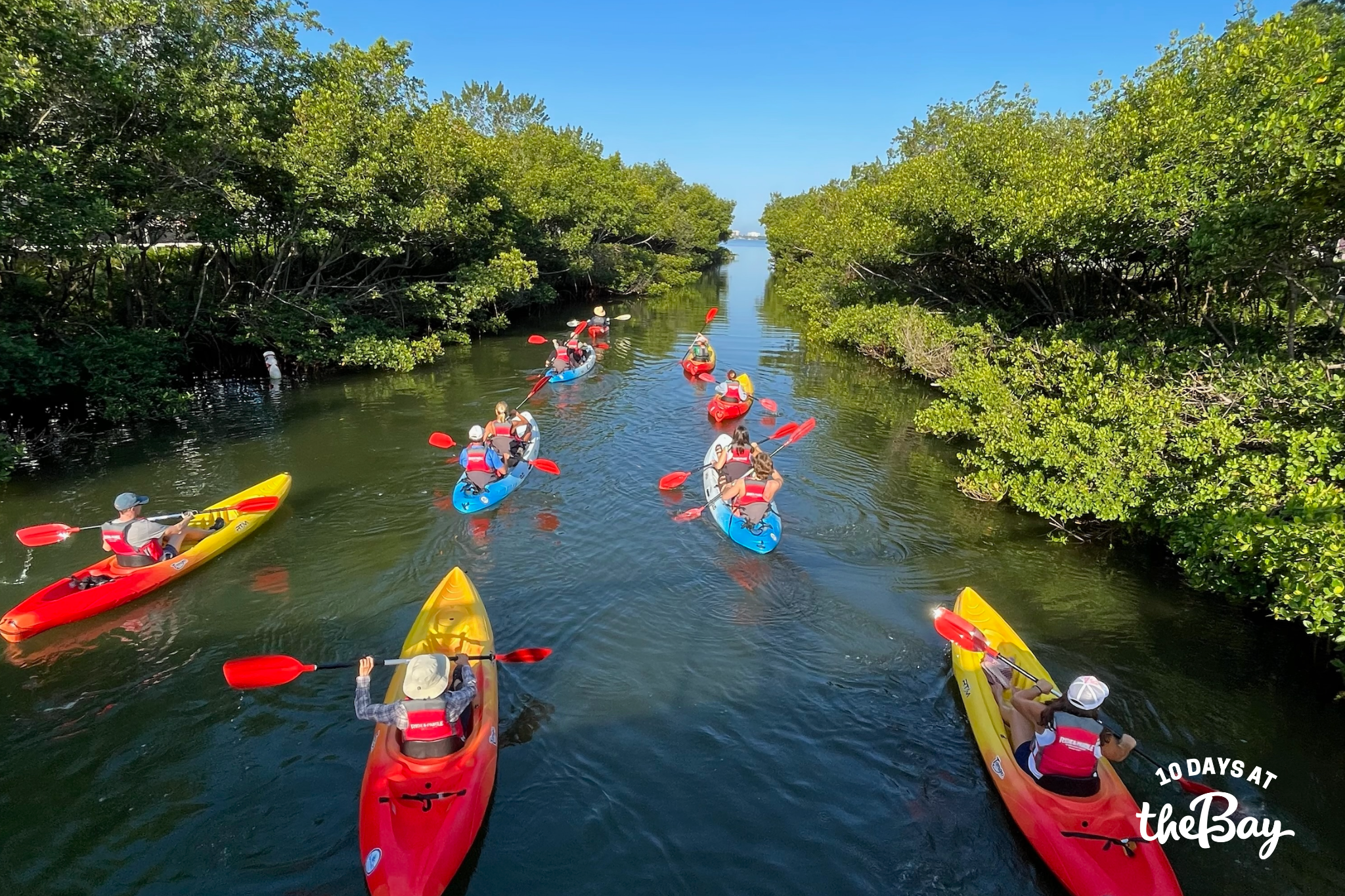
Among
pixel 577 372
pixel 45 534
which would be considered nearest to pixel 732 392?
pixel 577 372

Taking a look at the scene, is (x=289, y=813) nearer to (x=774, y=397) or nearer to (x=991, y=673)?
(x=991, y=673)

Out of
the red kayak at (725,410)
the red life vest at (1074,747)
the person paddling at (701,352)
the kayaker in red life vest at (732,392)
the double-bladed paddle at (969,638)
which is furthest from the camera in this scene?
the person paddling at (701,352)

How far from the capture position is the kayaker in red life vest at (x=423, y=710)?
545cm

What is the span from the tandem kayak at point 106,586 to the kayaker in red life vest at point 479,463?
340 cm

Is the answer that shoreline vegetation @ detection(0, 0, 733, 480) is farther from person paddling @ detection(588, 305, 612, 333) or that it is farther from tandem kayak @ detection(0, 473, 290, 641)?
person paddling @ detection(588, 305, 612, 333)

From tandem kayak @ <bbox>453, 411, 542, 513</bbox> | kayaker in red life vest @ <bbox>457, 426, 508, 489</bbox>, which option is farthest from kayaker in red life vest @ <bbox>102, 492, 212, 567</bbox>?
kayaker in red life vest @ <bbox>457, 426, 508, 489</bbox>

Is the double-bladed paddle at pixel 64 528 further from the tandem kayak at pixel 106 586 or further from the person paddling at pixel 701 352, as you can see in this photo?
the person paddling at pixel 701 352

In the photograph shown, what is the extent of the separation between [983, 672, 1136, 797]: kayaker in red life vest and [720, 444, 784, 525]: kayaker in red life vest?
5154 mm

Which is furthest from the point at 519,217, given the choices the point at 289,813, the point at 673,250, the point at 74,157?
the point at 673,250

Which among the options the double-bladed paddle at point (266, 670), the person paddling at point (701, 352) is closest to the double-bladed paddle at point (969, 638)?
the double-bladed paddle at point (266, 670)

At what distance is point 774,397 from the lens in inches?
802

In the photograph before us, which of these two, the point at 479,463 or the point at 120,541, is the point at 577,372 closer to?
the point at 479,463
